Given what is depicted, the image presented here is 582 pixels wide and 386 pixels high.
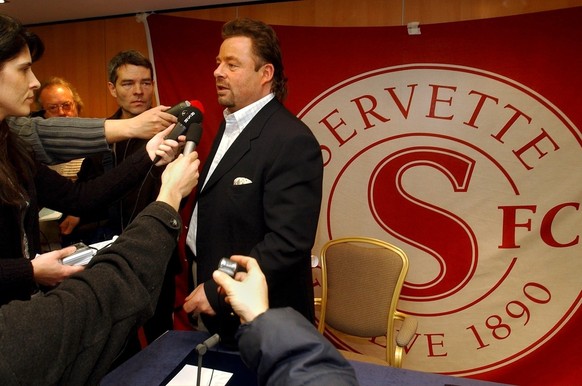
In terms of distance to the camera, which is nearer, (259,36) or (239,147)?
(239,147)

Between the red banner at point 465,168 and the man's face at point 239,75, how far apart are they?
81 cm

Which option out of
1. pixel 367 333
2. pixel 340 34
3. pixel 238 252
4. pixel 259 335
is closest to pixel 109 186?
pixel 238 252

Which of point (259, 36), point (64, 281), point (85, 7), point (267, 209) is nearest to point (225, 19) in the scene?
point (85, 7)

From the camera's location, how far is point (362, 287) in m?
2.41

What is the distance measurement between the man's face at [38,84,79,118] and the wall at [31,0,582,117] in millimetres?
538

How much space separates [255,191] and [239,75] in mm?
589

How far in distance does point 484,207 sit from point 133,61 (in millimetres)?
2273

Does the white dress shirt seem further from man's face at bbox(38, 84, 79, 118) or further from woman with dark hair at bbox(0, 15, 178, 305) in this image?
man's face at bbox(38, 84, 79, 118)

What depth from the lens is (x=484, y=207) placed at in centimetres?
269

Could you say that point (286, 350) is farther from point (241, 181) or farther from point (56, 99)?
point (56, 99)

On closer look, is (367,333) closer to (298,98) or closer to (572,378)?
(572,378)

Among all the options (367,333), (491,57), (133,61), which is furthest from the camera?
(133,61)

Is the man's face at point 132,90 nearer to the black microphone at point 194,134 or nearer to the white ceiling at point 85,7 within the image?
the white ceiling at point 85,7

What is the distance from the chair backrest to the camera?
2.34 metres
